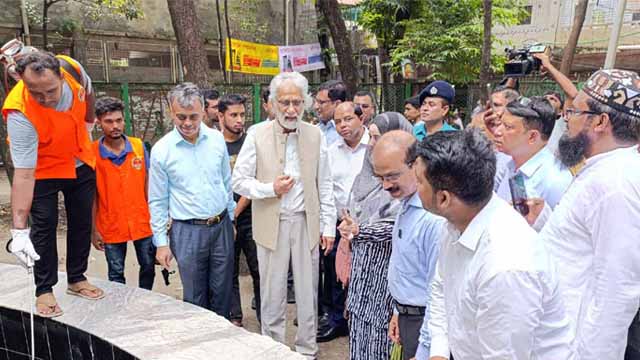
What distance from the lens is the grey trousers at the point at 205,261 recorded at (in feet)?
9.60

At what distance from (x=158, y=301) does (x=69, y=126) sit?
41.4 inches

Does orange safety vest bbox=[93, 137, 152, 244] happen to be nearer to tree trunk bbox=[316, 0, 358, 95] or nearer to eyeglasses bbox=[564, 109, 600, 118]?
eyeglasses bbox=[564, 109, 600, 118]

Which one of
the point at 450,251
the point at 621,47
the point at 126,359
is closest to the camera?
the point at 450,251

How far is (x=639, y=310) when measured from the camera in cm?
158

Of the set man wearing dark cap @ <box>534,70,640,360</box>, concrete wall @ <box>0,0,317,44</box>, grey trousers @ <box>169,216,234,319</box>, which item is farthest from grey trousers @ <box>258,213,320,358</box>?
concrete wall @ <box>0,0,317,44</box>

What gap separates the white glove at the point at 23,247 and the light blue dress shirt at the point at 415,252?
178 cm

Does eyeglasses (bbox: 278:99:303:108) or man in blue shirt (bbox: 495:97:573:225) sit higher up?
eyeglasses (bbox: 278:99:303:108)

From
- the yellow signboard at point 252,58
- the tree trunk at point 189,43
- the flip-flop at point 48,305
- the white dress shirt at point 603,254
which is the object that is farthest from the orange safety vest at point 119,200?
the yellow signboard at point 252,58

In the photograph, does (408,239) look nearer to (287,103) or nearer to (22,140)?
(287,103)

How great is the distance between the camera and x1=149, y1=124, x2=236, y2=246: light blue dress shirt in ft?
9.50

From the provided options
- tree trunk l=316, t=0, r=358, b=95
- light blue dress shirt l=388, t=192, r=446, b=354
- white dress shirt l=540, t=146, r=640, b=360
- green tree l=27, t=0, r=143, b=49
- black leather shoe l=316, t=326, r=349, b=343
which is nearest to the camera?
white dress shirt l=540, t=146, r=640, b=360

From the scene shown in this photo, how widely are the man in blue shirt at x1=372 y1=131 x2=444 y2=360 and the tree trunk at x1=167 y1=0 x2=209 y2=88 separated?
346 centimetres

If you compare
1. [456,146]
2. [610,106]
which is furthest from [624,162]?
[456,146]

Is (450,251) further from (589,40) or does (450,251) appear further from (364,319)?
(589,40)
